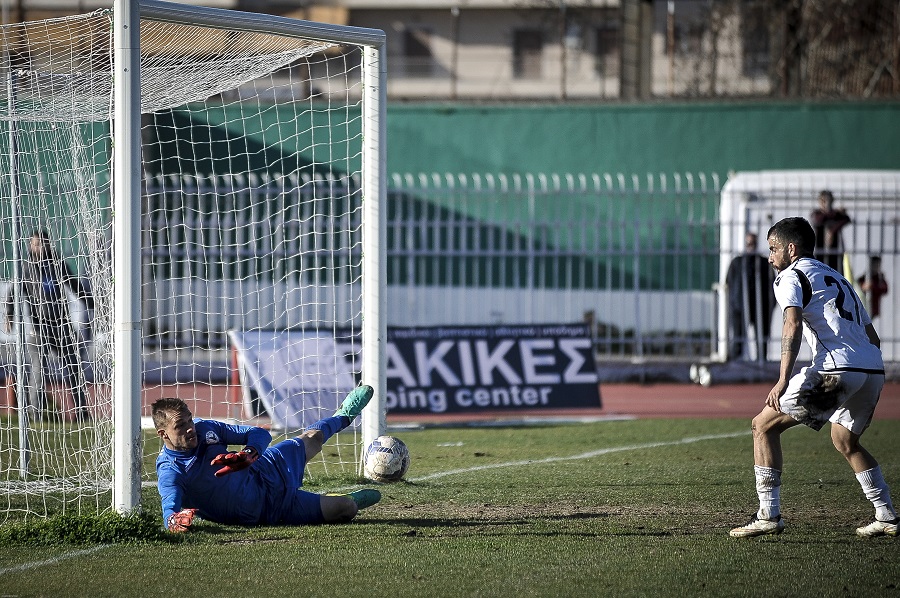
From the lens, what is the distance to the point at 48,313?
9.77 meters

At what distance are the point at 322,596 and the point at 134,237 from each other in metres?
2.53

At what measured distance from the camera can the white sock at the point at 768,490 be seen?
19.7ft

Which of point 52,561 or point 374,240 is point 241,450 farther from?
point 374,240

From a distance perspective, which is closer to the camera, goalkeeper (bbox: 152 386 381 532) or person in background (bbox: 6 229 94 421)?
goalkeeper (bbox: 152 386 381 532)

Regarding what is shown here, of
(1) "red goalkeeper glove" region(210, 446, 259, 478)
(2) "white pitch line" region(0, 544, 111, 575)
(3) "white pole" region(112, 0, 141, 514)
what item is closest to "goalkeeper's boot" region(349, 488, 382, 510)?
(1) "red goalkeeper glove" region(210, 446, 259, 478)

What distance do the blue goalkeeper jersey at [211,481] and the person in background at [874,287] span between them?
11.1 metres

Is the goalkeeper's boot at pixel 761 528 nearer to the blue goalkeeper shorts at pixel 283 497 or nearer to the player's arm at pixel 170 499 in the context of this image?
the blue goalkeeper shorts at pixel 283 497

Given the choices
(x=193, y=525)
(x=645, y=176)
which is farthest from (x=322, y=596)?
(x=645, y=176)

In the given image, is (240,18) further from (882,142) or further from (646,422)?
(882,142)

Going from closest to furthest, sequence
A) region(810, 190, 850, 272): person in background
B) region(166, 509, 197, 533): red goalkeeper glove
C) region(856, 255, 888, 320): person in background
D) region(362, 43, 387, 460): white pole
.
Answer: region(166, 509, 197, 533): red goalkeeper glove
region(362, 43, 387, 460): white pole
region(810, 190, 850, 272): person in background
region(856, 255, 888, 320): person in background

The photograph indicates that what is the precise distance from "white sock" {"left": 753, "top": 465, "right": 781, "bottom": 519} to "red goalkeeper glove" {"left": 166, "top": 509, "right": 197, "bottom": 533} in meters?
3.16

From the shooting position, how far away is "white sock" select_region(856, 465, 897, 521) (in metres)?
6.05

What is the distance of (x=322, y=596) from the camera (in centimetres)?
495

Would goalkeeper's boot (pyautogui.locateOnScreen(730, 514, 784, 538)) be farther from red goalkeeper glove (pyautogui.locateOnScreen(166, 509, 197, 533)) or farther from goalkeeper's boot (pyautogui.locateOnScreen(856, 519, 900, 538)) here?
red goalkeeper glove (pyautogui.locateOnScreen(166, 509, 197, 533))
